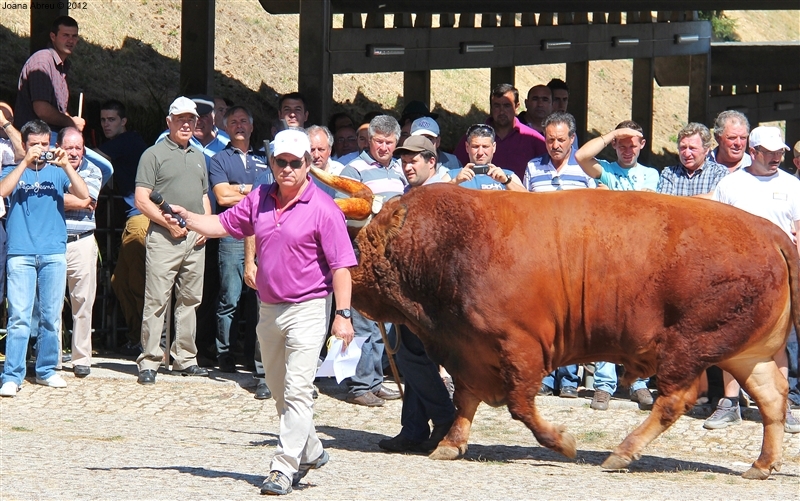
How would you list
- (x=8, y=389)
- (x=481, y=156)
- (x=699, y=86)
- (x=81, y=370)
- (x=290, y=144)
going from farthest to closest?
(x=699, y=86) → (x=81, y=370) → (x=8, y=389) → (x=481, y=156) → (x=290, y=144)

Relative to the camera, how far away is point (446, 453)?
7.88 metres

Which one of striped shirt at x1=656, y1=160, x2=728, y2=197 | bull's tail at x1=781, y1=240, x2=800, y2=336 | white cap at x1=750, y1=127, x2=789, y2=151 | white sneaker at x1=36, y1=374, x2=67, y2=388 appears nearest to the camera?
bull's tail at x1=781, y1=240, x2=800, y2=336

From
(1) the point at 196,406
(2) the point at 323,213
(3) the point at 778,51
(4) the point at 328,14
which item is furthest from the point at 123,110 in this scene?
(3) the point at 778,51

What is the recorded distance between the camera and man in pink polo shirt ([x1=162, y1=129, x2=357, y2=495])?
668 centimetres

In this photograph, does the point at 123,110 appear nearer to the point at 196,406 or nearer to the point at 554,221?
the point at 196,406

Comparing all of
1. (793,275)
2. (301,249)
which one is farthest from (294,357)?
(793,275)

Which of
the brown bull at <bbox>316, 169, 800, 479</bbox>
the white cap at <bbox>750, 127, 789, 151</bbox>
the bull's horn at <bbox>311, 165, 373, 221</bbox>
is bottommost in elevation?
the brown bull at <bbox>316, 169, 800, 479</bbox>

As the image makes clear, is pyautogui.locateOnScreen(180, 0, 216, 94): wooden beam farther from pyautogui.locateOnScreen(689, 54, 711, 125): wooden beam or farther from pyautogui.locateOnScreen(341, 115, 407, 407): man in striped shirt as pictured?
pyautogui.locateOnScreen(689, 54, 711, 125): wooden beam

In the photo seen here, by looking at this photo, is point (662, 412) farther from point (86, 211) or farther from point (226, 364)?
point (86, 211)

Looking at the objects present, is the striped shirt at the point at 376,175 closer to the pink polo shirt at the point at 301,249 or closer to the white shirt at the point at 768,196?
the white shirt at the point at 768,196

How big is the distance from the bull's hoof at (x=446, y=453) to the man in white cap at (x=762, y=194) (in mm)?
2408

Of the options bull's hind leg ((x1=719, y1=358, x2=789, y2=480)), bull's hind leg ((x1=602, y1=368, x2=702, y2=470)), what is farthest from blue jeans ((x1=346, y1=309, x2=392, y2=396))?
bull's hind leg ((x1=719, y1=358, x2=789, y2=480))

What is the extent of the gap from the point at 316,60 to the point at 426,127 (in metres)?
2.88

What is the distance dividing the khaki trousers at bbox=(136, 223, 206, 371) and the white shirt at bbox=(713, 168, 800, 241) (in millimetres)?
4594
